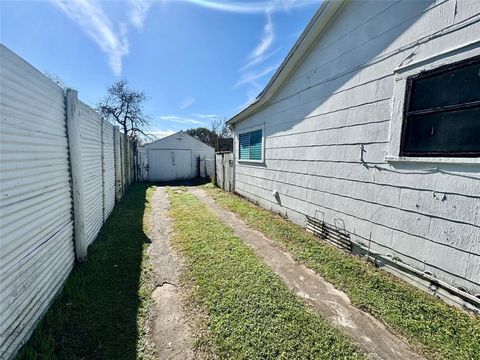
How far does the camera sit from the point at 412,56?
254 cm

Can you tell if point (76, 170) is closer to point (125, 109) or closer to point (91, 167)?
point (91, 167)

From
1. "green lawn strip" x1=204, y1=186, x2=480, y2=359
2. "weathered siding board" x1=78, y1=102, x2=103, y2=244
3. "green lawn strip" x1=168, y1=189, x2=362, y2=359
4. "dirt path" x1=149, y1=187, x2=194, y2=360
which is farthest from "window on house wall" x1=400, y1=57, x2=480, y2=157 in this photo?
"weathered siding board" x1=78, y1=102, x2=103, y2=244

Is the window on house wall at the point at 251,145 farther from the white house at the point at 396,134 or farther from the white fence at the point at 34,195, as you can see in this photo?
the white fence at the point at 34,195

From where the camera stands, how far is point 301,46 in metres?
4.37

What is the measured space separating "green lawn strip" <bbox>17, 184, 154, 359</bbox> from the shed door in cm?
1161

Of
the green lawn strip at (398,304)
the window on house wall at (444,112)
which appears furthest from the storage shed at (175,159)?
the window on house wall at (444,112)

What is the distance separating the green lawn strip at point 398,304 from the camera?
5.70 feet

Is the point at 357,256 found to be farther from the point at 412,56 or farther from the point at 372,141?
the point at 412,56

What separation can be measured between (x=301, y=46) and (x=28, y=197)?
4.91 m

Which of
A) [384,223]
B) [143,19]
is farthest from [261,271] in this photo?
[143,19]

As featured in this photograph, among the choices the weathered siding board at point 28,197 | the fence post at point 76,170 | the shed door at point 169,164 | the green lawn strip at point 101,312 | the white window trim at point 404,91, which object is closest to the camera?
the weathered siding board at point 28,197

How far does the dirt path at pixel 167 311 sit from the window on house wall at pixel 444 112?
3136 millimetres

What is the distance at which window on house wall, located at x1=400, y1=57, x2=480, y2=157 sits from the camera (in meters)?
2.07

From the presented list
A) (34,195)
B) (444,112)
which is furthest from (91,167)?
(444,112)
